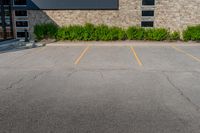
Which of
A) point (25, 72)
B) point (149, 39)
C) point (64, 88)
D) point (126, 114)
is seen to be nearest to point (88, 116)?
point (126, 114)

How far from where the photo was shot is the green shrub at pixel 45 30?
20.1 metres

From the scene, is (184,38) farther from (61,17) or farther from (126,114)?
(126,114)

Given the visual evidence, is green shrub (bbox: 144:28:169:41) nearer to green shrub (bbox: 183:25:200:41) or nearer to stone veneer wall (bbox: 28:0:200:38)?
stone veneer wall (bbox: 28:0:200:38)

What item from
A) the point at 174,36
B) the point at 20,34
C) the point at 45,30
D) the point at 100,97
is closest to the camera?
the point at 100,97

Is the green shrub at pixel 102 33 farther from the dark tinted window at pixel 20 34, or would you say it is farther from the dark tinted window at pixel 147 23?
the dark tinted window at pixel 20 34

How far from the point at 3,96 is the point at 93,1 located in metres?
15.9

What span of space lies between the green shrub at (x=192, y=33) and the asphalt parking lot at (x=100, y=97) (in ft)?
29.6

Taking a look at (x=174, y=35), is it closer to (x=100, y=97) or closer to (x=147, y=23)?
(x=147, y=23)

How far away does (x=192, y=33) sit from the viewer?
19047 millimetres

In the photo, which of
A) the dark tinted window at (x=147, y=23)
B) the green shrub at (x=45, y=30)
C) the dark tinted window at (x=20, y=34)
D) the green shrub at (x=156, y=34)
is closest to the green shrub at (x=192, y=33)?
the green shrub at (x=156, y=34)

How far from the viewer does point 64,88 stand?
278 inches

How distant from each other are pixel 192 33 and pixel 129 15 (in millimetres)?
5620

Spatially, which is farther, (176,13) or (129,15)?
(129,15)

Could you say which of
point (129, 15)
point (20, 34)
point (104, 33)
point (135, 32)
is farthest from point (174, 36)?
point (20, 34)
